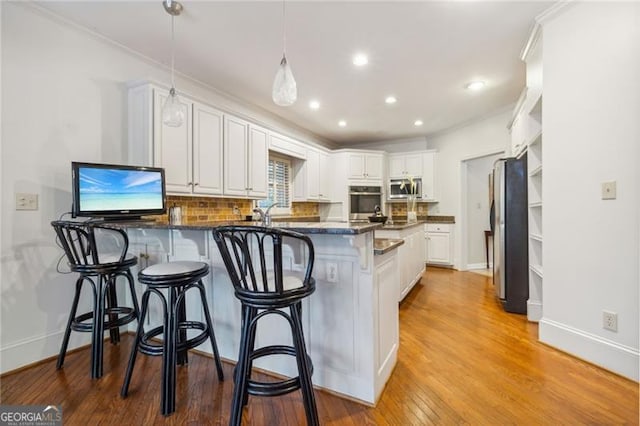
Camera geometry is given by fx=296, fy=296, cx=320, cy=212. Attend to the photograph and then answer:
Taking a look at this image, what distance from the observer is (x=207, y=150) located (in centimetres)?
319

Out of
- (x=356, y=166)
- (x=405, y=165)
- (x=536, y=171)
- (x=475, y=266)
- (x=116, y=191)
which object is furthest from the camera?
(x=405, y=165)

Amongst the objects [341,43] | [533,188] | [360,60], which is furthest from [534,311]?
[341,43]

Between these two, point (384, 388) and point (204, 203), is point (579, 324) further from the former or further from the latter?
point (204, 203)

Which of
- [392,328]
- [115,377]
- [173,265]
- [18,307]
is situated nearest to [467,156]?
[392,328]

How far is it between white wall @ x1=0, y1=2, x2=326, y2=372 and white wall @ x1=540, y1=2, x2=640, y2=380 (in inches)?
147

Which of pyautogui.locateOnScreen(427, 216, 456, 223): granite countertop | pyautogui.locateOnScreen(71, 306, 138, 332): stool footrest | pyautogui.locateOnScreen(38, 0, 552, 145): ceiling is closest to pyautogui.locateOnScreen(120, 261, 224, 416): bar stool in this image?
pyautogui.locateOnScreen(71, 306, 138, 332): stool footrest

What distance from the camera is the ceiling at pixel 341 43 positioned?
2.26m

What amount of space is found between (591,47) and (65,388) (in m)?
4.17

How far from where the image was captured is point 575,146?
2.17m

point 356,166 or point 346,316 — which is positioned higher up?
point 356,166

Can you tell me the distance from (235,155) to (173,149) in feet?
2.70

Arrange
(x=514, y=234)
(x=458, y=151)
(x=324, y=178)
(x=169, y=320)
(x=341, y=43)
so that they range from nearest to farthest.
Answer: (x=169, y=320) → (x=341, y=43) → (x=514, y=234) → (x=458, y=151) → (x=324, y=178)

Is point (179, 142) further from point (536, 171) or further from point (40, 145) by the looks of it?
point (536, 171)

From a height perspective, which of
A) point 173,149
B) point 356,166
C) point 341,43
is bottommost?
point 173,149
